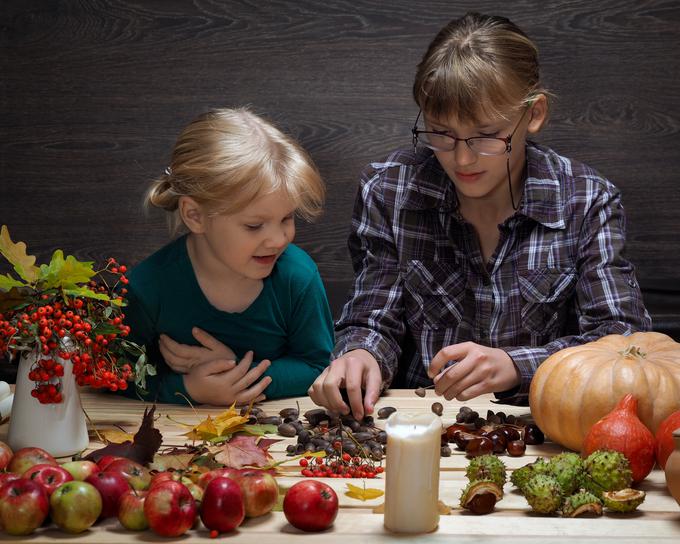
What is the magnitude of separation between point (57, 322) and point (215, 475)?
1.48ft

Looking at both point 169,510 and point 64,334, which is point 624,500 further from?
point 64,334

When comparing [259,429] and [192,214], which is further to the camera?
[192,214]

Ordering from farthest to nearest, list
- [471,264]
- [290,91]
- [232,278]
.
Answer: [290,91] < [471,264] < [232,278]

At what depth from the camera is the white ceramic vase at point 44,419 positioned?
1.71m

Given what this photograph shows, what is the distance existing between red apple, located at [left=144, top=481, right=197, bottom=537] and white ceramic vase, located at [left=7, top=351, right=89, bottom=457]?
1.48 ft

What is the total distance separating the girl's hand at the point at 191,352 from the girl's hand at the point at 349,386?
1.02 feet

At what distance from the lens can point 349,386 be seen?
6.31ft

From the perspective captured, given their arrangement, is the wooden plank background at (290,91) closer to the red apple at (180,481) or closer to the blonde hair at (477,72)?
the blonde hair at (477,72)

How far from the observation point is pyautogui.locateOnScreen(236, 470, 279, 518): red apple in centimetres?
138

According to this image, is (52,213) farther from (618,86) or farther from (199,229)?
(618,86)

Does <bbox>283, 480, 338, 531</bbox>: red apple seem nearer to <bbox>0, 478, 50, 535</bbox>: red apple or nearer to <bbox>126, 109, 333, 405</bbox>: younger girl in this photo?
<bbox>0, 478, 50, 535</bbox>: red apple

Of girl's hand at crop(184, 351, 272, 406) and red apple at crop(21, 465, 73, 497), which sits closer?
red apple at crop(21, 465, 73, 497)

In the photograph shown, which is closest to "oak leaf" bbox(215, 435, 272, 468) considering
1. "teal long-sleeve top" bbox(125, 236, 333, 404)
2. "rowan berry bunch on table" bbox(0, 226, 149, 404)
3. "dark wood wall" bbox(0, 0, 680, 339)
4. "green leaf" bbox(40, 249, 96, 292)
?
"rowan berry bunch on table" bbox(0, 226, 149, 404)

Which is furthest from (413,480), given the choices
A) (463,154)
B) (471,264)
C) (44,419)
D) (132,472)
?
(471,264)
